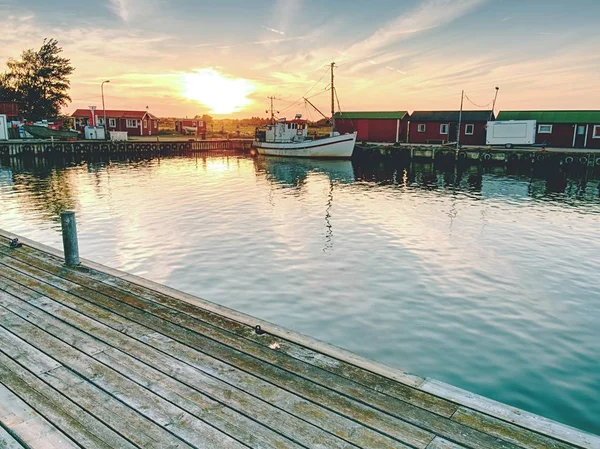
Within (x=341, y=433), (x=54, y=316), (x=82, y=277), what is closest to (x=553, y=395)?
(x=341, y=433)

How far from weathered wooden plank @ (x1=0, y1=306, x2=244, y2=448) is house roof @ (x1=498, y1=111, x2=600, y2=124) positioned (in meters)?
54.8

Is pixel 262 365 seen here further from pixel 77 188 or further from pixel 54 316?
pixel 77 188

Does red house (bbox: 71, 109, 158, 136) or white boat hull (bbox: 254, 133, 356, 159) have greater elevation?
red house (bbox: 71, 109, 158, 136)

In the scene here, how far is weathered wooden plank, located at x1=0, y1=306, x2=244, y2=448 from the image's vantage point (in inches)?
148

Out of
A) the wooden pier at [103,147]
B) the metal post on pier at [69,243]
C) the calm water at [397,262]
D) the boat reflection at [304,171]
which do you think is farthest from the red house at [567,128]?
the metal post on pier at [69,243]

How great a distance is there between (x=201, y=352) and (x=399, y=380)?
7.67 ft

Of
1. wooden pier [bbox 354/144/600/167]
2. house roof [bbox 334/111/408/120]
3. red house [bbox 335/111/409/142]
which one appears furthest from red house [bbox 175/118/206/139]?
wooden pier [bbox 354/144/600/167]

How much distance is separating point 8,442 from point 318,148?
5171 centimetres

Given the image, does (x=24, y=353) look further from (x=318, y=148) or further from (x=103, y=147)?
(x=103, y=147)

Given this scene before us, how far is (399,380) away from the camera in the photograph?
183 inches

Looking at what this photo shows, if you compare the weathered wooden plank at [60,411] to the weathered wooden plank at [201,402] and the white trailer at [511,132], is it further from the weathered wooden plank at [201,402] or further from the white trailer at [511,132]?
the white trailer at [511,132]

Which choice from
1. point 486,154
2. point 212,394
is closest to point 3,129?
point 486,154

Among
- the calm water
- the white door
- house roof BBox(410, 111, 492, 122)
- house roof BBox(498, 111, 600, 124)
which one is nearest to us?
the calm water

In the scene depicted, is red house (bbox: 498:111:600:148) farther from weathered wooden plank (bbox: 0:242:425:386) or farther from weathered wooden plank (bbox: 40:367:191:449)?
weathered wooden plank (bbox: 40:367:191:449)
